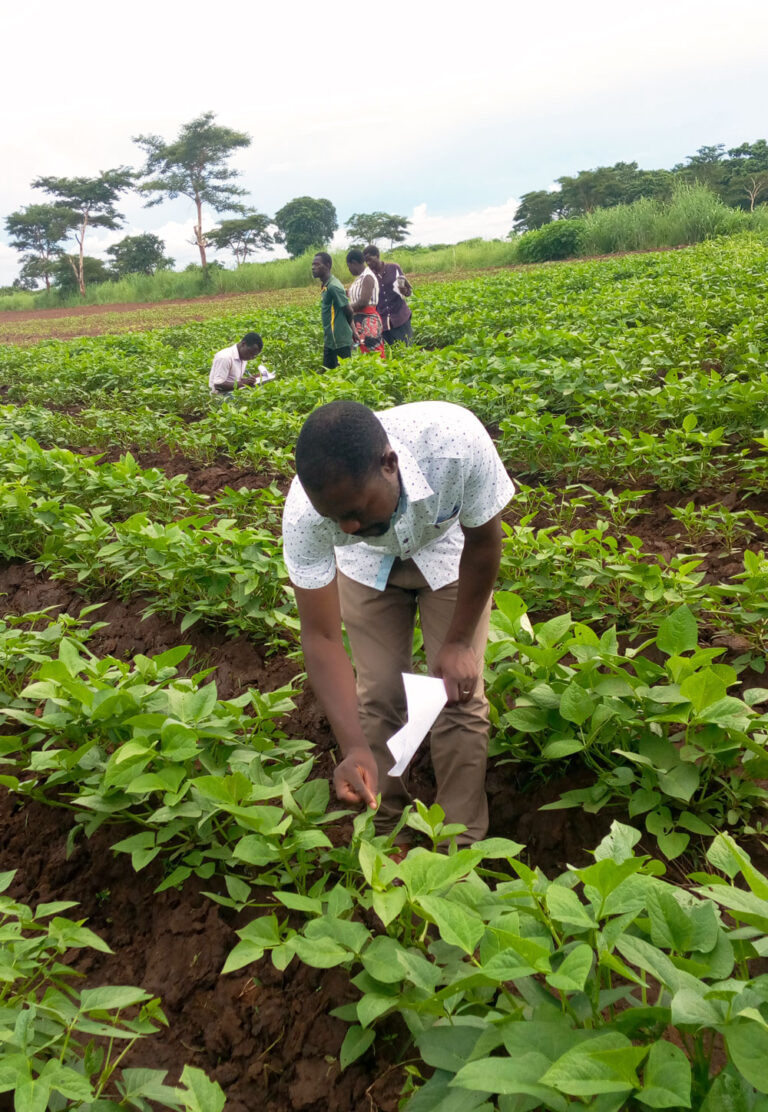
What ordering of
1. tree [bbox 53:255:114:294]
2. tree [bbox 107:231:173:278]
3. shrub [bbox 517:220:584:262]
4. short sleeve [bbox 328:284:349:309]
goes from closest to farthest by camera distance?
short sleeve [bbox 328:284:349:309]
shrub [bbox 517:220:584:262]
tree [bbox 53:255:114:294]
tree [bbox 107:231:173:278]

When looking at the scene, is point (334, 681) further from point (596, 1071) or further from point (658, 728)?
point (596, 1071)

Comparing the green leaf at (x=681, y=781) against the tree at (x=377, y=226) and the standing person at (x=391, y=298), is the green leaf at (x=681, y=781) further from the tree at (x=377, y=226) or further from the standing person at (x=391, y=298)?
the tree at (x=377, y=226)

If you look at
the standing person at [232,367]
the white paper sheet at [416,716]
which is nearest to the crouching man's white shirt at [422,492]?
the white paper sheet at [416,716]

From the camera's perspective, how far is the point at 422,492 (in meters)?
1.81

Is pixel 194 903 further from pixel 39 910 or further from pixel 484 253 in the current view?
pixel 484 253

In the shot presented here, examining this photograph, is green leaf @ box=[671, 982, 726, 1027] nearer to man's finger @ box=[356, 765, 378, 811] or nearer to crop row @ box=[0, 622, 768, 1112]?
crop row @ box=[0, 622, 768, 1112]

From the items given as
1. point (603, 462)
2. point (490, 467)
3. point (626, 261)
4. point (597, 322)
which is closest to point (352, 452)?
point (490, 467)

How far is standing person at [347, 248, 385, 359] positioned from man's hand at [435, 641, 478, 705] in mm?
6145

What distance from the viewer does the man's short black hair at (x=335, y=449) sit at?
1512mm

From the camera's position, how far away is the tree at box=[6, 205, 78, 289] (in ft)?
159

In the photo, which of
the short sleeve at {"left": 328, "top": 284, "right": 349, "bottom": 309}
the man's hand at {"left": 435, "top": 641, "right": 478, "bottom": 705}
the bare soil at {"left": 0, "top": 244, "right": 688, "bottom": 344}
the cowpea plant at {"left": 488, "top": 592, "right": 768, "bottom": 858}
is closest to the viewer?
the cowpea plant at {"left": 488, "top": 592, "right": 768, "bottom": 858}

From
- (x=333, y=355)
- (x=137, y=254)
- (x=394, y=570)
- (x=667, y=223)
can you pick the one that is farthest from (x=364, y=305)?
(x=137, y=254)

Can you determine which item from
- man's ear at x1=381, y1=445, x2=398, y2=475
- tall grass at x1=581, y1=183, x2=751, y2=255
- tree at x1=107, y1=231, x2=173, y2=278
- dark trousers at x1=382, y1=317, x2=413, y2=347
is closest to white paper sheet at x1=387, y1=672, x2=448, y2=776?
man's ear at x1=381, y1=445, x2=398, y2=475

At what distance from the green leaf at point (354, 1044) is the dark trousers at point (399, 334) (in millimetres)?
8835
